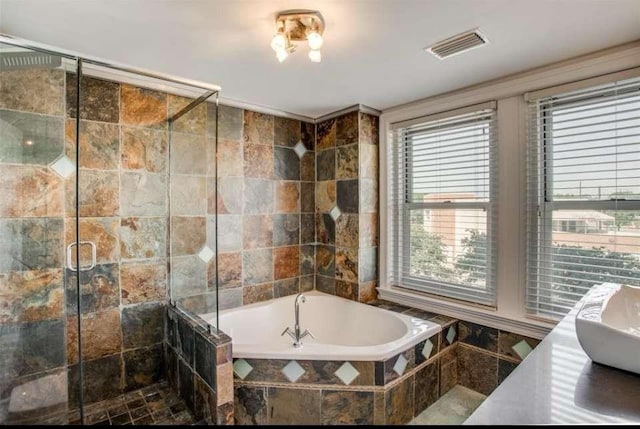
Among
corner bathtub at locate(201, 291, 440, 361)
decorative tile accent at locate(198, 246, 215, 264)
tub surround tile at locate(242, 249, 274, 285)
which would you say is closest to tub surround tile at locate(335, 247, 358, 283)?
corner bathtub at locate(201, 291, 440, 361)

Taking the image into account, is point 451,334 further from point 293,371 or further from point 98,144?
point 98,144

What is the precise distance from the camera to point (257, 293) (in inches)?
117

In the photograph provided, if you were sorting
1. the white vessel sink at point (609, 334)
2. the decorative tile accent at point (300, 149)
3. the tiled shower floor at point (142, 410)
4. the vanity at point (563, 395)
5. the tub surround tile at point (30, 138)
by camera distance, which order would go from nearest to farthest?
the vanity at point (563, 395) → the white vessel sink at point (609, 334) → the tub surround tile at point (30, 138) → the tiled shower floor at point (142, 410) → the decorative tile accent at point (300, 149)

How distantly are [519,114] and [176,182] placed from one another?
2.41 m

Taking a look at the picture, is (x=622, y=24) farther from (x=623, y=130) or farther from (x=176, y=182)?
(x=176, y=182)

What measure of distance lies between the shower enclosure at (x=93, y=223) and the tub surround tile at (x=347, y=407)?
911 mm

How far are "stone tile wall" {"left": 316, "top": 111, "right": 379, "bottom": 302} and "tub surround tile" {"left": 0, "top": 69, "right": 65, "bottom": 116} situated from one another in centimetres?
201

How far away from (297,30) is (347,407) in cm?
198

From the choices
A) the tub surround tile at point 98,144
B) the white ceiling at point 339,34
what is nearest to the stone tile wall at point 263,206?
the white ceiling at point 339,34

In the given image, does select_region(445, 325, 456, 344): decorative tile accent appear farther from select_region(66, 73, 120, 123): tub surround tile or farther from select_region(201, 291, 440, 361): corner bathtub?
select_region(66, 73, 120, 123): tub surround tile

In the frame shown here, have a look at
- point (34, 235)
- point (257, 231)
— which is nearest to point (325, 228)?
point (257, 231)

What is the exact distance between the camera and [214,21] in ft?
5.18

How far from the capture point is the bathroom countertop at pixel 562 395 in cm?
84

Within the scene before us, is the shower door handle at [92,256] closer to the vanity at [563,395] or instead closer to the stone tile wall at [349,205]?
the stone tile wall at [349,205]
